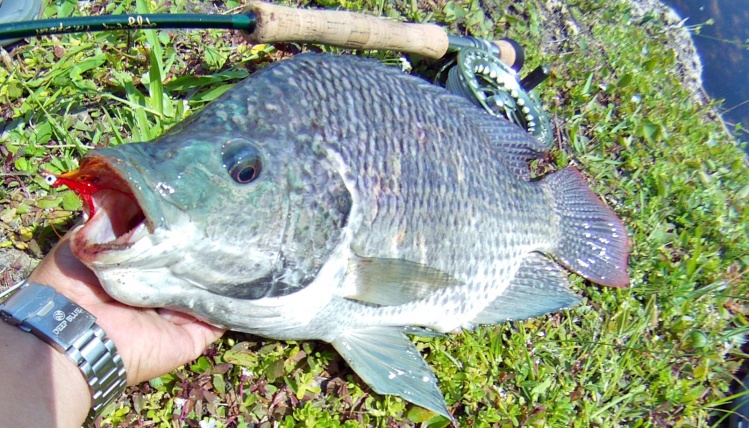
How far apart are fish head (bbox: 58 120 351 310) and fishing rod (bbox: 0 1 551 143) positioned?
59 centimetres

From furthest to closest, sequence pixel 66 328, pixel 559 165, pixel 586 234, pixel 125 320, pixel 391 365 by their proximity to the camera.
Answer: pixel 559 165, pixel 586 234, pixel 391 365, pixel 125 320, pixel 66 328

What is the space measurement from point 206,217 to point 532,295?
1744 mm

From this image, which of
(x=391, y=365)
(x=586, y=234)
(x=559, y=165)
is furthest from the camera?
(x=559, y=165)

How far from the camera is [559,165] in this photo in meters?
3.47

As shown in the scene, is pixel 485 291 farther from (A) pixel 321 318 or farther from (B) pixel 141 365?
(B) pixel 141 365

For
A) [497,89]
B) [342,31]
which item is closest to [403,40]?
[342,31]

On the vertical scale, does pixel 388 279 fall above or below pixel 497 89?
below

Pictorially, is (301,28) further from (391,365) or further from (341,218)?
(391,365)

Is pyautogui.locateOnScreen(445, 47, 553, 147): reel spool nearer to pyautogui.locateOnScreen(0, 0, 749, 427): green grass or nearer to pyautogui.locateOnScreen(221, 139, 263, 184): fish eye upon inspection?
pyautogui.locateOnScreen(0, 0, 749, 427): green grass

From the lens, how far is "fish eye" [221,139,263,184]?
1639 mm

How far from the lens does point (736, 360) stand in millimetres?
3342

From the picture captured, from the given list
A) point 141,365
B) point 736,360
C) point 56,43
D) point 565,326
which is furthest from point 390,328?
point 736,360

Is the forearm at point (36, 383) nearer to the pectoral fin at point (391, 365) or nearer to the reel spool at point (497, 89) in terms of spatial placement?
the pectoral fin at point (391, 365)

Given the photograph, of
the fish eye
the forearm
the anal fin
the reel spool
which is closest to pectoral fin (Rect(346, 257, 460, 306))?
the fish eye
